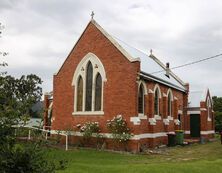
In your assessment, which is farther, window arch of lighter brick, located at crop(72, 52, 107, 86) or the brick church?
window arch of lighter brick, located at crop(72, 52, 107, 86)

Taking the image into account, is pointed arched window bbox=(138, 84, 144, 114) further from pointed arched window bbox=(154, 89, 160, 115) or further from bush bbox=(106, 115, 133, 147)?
pointed arched window bbox=(154, 89, 160, 115)

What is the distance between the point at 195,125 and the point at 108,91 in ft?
52.5

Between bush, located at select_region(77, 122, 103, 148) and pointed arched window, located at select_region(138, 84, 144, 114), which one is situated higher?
pointed arched window, located at select_region(138, 84, 144, 114)

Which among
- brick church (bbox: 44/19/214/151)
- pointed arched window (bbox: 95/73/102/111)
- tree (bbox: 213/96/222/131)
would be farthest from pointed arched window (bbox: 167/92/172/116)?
tree (bbox: 213/96/222/131)

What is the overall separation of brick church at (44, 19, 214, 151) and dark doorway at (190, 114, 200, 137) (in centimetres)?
588

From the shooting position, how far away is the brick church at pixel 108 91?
82.0 feet

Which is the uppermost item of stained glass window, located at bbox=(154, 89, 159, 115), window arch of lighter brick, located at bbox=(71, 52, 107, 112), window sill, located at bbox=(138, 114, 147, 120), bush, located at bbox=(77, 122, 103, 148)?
window arch of lighter brick, located at bbox=(71, 52, 107, 112)

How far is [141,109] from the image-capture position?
2684 cm

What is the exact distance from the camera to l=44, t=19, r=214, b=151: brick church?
2498 centimetres

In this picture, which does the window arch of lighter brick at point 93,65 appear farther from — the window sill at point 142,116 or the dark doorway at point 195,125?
the dark doorway at point 195,125

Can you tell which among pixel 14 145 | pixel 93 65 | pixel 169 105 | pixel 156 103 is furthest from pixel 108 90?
pixel 14 145

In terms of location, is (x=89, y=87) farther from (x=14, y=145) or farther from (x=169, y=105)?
(x=14, y=145)

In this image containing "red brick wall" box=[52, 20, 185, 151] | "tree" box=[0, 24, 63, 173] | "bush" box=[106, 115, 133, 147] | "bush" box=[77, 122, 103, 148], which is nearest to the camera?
"tree" box=[0, 24, 63, 173]

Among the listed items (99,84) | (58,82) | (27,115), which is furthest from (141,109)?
(27,115)
